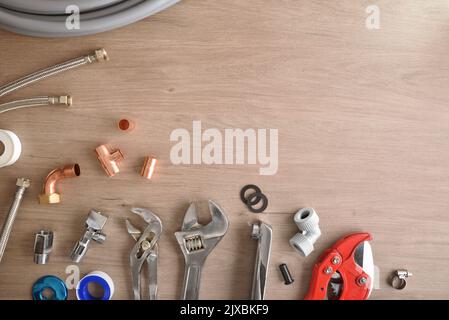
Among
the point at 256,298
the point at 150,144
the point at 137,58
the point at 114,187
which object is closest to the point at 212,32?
the point at 137,58

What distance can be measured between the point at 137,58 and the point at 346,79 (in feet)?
1.48

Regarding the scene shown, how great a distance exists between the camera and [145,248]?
0.95m

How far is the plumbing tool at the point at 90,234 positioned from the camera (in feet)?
3.13

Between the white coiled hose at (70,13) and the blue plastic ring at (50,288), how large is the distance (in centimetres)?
53

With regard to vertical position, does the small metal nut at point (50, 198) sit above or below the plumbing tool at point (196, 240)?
above

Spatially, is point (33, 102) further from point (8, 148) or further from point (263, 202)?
point (263, 202)

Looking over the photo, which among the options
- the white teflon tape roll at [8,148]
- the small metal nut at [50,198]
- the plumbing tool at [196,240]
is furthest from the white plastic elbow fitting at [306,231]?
the white teflon tape roll at [8,148]

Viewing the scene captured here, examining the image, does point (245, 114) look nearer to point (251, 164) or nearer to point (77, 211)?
point (251, 164)

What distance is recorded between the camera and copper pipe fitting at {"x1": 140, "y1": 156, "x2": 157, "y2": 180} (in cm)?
95

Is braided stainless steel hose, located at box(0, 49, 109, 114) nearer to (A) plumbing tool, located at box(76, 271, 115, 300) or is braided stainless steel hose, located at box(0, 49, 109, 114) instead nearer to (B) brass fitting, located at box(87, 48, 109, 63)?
(B) brass fitting, located at box(87, 48, 109, 63)

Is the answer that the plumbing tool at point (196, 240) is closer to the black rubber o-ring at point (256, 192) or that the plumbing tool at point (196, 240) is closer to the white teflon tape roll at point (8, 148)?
the black rubber o-ring at point (256, 192)

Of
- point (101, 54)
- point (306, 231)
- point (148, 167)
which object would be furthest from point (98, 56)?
point (306, 231)

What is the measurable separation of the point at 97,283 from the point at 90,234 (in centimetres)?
11

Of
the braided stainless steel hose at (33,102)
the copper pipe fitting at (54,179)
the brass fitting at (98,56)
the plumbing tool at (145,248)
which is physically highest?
the brass fitting at (98,56)
